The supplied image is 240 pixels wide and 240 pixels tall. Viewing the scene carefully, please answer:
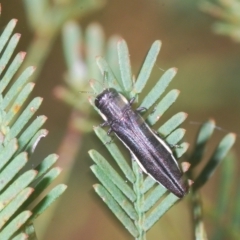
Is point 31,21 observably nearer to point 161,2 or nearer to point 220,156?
point 161,2

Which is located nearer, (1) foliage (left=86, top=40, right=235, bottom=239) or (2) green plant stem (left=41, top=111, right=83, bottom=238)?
(1) foliage (left=86, top=40, right=235, bottom=239)

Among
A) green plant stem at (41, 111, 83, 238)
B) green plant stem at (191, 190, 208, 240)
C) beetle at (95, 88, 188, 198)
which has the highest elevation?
green plant stem at (41, 111, 83, 238)

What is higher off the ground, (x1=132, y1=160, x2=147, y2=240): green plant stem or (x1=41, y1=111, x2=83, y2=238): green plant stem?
(x1=41, y1=111, x2=83, y2=238): green plant stem

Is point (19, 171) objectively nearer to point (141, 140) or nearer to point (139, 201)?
point (139, 201)

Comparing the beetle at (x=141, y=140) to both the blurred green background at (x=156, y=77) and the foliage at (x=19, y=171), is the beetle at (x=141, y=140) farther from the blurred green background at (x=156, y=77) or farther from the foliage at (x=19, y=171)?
the blurred green background at (x=156, y=77)

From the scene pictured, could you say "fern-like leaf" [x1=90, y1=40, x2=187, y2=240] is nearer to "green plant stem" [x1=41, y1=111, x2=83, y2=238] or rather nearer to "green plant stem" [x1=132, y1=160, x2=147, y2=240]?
"green plant stem" [x1=132, y1=160, x2=147, y2=240]

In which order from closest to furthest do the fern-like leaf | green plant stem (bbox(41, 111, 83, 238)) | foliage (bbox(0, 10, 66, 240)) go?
foliage (bbox(0, 10, 66, 240)), the fern-like leaf, green plant stem (bbox(41, 111, 83, 238))

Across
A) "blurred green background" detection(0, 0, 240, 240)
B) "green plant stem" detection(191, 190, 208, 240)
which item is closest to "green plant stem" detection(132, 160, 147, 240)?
"green plant stem" detection(191, 190, 208, 240)
